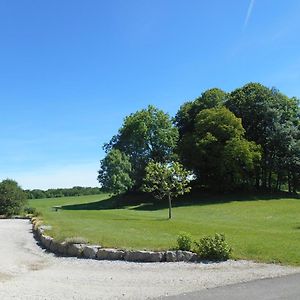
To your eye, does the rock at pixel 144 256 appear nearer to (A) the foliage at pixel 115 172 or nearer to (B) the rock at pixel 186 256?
(B) the rock at pixel 186 256

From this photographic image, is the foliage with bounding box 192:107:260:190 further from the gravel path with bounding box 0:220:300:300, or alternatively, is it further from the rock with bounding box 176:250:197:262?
the gravel path with bounding box 0:220:300:300

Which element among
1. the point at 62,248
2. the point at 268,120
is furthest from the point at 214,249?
Result: the point at 268,120

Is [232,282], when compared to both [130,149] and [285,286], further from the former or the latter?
[130,149]

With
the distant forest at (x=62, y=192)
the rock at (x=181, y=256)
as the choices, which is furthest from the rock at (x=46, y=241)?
the distant forest at (x=62, y=192)

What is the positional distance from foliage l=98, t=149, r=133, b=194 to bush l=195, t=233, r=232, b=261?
52688 millimetres

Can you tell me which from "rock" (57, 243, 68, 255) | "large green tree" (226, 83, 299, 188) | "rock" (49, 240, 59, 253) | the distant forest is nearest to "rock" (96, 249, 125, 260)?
"rock" (57, 243, 68, 255)

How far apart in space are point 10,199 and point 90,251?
43.5m

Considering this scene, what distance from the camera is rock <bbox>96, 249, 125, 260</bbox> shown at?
15.9m

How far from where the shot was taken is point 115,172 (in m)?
67.6

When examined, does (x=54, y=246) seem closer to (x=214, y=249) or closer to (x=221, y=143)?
(x=214, y=249)

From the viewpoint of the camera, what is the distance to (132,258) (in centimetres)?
1548

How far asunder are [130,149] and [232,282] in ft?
209

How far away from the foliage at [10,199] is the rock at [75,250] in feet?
136

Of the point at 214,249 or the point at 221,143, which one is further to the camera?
the point at 221,143
